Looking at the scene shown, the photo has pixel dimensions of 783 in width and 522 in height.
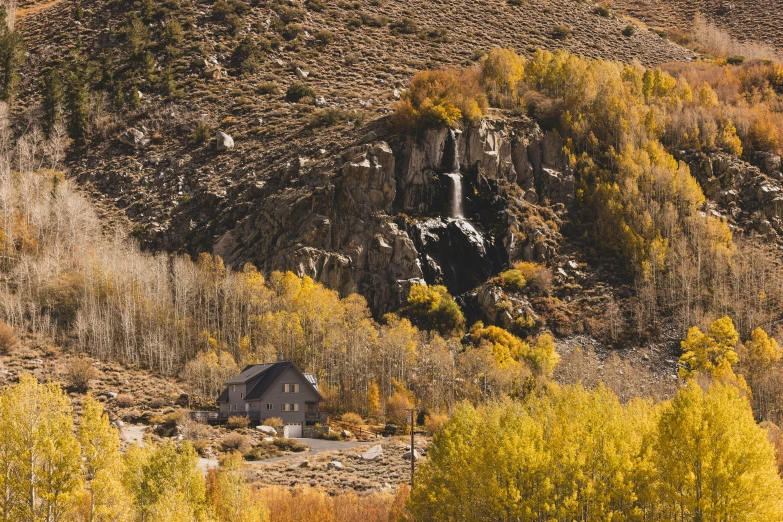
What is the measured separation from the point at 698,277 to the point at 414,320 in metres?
29.3

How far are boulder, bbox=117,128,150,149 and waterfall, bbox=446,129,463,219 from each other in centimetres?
4049

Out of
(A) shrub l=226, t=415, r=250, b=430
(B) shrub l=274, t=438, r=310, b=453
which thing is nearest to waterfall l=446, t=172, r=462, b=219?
(A) shrub l=226, t=415, r=250, b=430

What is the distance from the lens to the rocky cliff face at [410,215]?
3553 inches

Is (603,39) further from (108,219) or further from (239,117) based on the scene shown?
(108,219)

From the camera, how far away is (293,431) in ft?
240

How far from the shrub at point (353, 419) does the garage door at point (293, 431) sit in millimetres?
3913

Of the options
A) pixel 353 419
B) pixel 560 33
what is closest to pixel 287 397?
pixel 353 419

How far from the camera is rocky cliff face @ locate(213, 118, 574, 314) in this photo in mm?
90250

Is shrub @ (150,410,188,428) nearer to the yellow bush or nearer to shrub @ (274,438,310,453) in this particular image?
shrub @ (274,438,310,453)

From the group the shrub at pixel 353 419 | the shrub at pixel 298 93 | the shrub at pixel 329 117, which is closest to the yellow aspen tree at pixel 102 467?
the shrub at pixel 353 419

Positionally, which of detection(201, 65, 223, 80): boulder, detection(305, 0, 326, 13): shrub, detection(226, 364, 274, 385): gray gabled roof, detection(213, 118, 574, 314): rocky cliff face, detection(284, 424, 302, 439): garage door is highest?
detection(305, 0, 326, 13): shrub

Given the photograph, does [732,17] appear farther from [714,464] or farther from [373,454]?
[714,464]

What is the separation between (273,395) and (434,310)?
19.9m

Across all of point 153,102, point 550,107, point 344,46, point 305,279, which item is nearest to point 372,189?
point 305,279
